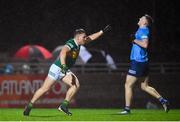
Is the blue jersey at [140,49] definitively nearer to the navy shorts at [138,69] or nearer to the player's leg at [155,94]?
the navy shorts at [138,69]

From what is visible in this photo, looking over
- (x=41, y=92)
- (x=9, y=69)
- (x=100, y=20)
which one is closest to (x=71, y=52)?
(x=41, y=92)

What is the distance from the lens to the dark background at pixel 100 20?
94.6 feet

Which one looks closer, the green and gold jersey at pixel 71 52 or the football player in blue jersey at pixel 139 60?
the green and gold jersey at pixel 71 52

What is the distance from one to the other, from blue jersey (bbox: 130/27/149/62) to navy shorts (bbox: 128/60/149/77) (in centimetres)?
10

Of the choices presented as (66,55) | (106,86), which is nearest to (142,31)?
(66,55)

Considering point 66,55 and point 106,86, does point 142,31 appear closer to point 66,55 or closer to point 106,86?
point 66,55

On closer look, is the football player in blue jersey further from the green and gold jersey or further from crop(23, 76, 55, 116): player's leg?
crop(23, 76, 55, 116): player's leg

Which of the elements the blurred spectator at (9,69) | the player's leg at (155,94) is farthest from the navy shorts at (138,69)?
the blurred spectator at (9,69)

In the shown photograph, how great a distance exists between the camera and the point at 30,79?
2316cm

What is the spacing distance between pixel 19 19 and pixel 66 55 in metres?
12.9

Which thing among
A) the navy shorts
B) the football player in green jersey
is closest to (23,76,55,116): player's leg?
the football player in green jersey

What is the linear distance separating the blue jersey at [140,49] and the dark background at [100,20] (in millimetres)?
11628

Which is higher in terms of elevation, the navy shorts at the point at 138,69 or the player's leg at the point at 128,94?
the navy shorts at the point at 138,69

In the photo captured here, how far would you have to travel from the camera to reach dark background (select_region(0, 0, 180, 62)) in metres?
28.8
